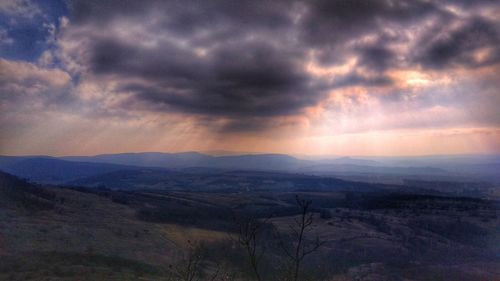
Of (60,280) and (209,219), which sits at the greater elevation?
(60,280)

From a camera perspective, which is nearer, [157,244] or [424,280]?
[424,280]

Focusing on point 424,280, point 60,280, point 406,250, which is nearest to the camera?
point 60,280

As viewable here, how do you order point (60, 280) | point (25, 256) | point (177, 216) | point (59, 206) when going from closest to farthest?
point (60, 280), point (25, 256), point (59, 206), point (177, 216)

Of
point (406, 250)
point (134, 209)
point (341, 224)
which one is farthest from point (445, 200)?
Answer: point (134, 209)

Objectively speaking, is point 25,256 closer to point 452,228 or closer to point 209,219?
point 209,219

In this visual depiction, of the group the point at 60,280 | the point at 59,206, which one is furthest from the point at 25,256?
the point at 59,206

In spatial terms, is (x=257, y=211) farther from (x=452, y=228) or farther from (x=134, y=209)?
(x=452, y=228)
